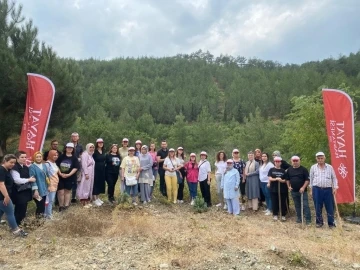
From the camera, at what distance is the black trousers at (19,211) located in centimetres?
659

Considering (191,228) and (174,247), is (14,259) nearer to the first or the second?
(174,247)

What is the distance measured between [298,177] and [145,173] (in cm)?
365

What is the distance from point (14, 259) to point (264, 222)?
517 centimetres

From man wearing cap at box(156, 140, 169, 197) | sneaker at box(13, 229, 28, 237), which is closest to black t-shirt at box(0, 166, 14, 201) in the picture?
sneaker at box(13, 229, 28, 237)

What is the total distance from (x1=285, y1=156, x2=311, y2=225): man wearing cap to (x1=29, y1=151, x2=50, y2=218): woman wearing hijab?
A: 203 inches

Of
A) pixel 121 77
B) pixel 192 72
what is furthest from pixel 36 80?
pixel 192 72

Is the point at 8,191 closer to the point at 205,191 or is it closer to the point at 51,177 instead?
the point at 51,177

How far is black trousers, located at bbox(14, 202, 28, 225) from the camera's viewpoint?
659cm

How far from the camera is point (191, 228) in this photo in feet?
22.5

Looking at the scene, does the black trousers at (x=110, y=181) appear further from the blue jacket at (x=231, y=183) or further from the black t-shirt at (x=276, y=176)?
the black t-shirt at (x=276, y=176)

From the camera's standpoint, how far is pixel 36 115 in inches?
323

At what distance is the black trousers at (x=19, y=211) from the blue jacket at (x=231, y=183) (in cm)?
449

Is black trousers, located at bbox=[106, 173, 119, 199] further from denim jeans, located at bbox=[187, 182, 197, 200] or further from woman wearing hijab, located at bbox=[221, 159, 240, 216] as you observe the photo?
woman wearing hijab, located at bbox=[221, 159, 240, 216]

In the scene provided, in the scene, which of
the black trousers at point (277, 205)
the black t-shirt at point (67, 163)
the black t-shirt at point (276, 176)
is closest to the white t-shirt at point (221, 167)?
the black t-shirt at point (276, 176)
